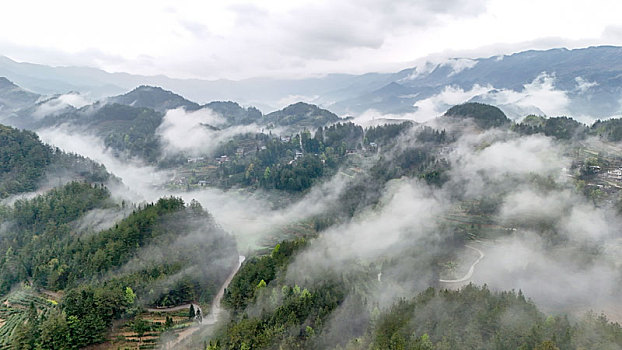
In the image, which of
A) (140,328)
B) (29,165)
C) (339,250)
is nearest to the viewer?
(140,328)

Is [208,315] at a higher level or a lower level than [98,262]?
lower

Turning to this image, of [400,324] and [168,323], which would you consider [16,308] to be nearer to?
[168,323]

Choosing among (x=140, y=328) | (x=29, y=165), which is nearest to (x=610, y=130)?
(x=140, y=328)

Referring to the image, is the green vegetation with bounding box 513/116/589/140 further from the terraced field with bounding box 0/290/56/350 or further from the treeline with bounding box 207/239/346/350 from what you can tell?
the terraced field with bounding box 0/290/56/350

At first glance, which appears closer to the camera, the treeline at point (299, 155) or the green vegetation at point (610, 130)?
the green vegetation at point (610, 130)

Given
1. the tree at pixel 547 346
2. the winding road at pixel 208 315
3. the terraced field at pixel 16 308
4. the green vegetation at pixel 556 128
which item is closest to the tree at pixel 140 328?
the winding road at pixel 208 315

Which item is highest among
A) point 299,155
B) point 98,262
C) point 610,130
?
point 610,130

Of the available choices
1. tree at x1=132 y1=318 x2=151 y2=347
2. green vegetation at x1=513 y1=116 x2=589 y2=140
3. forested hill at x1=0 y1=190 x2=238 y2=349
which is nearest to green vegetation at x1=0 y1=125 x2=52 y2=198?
forested hill at x1=0 y1=190 x2=238 y2=349

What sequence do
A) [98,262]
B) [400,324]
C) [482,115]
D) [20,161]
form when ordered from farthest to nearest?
[482,115], [20,161], [98,262], [400,324]

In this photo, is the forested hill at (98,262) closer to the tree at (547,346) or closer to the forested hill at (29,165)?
the forested hill at (29,165)
